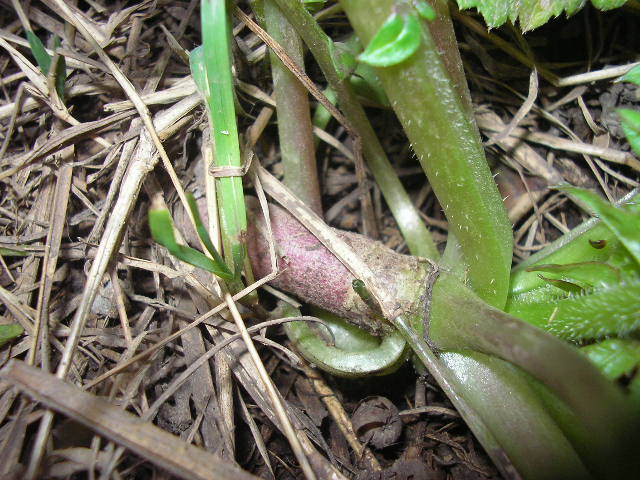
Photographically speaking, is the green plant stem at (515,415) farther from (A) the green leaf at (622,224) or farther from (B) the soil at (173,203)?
(A) the green leaf at (622,224)

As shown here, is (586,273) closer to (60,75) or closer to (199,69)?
(199,69)

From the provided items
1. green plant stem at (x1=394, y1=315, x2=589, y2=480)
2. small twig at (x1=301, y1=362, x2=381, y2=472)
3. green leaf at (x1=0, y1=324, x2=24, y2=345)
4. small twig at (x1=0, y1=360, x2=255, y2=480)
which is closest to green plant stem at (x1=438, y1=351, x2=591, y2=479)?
green plant stem at (x1=394, y1=315, x2=589, y2=480)

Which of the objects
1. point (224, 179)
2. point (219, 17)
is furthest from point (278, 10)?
point (224, 179)

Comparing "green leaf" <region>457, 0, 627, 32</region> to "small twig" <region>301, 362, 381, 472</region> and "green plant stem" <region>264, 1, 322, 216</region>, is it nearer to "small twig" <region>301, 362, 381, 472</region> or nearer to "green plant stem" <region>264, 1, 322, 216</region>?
"green plant stem" <region>264, 1, 322, 216</region>

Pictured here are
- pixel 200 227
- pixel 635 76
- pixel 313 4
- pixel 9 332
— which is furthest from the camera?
pixel 9 332

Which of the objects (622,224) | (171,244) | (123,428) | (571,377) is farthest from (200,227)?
(622,224)

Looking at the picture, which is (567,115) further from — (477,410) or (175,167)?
(175,167)
